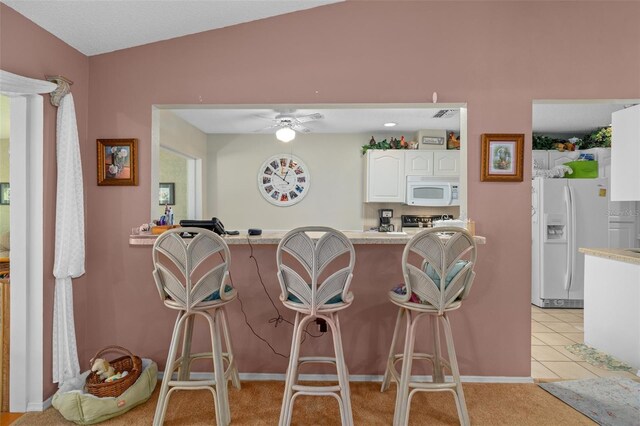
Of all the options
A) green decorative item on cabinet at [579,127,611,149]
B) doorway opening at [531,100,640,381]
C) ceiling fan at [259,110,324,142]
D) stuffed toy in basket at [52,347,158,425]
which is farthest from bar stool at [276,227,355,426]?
green decorative item on cabinet at [579,127,611,149]

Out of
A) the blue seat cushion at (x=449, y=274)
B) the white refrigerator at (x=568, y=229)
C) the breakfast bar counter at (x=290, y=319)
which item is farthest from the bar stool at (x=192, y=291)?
the white refrigerator at (x=568, y=229)

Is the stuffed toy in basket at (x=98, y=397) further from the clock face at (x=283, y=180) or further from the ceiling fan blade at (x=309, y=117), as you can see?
the clock face at (x=283, y=180)

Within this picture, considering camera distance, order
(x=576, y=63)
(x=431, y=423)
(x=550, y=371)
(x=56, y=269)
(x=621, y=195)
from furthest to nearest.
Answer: (x=621, y=195), (x=550, y=371), (x=576, y=63), (x=56, y=269), (x=431, y=423)

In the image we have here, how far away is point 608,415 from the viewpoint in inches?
93.6

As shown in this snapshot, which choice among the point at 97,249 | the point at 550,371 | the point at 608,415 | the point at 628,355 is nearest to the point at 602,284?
the point at 628,355

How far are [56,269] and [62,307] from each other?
0.79ft

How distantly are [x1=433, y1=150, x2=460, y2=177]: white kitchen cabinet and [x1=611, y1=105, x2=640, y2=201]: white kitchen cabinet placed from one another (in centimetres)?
203

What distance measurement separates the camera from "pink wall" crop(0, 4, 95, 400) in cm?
221

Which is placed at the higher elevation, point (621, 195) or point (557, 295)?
point (621, 195)

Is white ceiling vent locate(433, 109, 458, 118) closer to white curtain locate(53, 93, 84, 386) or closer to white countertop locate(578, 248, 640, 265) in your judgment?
white countertop locate(578, 248, 640, 265)

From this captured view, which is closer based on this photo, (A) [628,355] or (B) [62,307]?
(B) [62,307]

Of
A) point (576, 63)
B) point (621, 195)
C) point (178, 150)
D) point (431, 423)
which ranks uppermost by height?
point (576, 63)

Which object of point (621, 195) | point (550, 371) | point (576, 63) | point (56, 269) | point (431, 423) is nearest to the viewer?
point (431, 423)

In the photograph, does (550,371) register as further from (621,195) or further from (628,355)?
(621,195)
